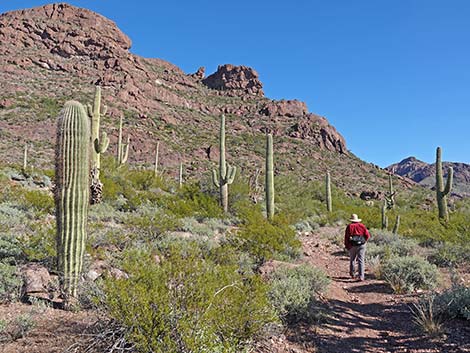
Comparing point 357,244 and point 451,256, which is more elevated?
point 357,244

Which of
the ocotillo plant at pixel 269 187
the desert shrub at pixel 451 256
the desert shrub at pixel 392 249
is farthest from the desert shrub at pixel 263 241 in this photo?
the ocotillo plant at pixel 269 187

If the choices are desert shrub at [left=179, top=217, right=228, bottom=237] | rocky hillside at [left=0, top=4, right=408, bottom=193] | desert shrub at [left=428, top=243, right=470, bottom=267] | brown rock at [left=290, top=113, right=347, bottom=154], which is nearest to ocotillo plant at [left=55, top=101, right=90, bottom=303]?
desert shrub at [left=179, top=217, right=228, bottom=237]

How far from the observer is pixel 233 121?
6147 cm

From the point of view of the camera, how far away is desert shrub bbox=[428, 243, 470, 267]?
9.51m

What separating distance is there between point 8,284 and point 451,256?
31.1 feet

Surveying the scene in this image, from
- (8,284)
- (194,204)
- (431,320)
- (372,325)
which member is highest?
(194,204)

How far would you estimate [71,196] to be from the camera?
221 inches

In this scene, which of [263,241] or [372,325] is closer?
[372,325]

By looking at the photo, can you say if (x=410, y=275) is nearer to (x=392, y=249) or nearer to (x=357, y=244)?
(x=357, y=244)

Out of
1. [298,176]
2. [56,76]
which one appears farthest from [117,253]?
[56,76]

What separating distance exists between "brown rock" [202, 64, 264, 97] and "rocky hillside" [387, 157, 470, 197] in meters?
49.0

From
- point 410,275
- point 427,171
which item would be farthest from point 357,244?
point 427,171

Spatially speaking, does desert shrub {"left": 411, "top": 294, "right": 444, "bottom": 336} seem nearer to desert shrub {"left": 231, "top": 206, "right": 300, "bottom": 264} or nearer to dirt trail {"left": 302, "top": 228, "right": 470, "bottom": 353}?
dirt trail {"left": 302, "top": 228, "right": 470, "bottom": 353}

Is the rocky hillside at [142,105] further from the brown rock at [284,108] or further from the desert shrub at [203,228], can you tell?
the desert shrub at [203,228]
